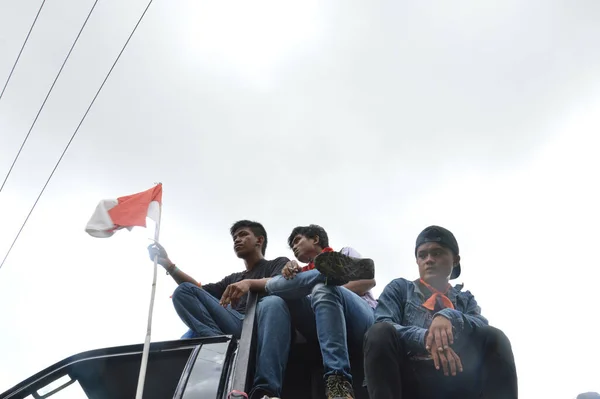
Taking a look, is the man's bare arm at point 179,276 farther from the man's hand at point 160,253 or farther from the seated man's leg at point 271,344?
the seated man's leg at point 271,344

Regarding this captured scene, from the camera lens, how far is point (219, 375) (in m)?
3.71

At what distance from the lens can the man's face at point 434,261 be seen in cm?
443

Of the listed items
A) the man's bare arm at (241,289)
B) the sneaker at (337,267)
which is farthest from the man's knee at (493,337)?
the man's bare arm at (241,289)

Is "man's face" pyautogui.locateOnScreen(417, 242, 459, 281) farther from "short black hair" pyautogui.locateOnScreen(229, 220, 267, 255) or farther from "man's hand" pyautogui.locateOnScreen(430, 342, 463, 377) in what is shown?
"short black hair" pyautogui.locateOnScreen(229, 220, 267, 255)

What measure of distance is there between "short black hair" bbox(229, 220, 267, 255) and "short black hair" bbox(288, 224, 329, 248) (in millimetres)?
639

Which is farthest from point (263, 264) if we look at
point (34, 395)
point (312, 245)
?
point (34, 395)

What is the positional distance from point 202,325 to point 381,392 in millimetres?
1943

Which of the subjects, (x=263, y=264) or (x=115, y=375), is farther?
(x=263, y=264)

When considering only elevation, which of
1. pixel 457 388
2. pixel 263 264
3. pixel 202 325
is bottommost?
pixel 457 388

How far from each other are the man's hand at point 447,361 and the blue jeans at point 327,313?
0.65m

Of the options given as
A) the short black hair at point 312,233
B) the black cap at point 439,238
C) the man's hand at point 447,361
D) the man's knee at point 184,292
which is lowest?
the man's hand at point 447,361

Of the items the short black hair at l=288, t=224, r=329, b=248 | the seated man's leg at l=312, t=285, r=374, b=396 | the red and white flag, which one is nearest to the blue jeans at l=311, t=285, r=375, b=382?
the seated man's leg at l=312, t=285, r=374, b=396

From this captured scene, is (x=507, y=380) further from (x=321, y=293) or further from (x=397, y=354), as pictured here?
(x=321, y=293)

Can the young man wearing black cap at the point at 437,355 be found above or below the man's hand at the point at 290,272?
below
